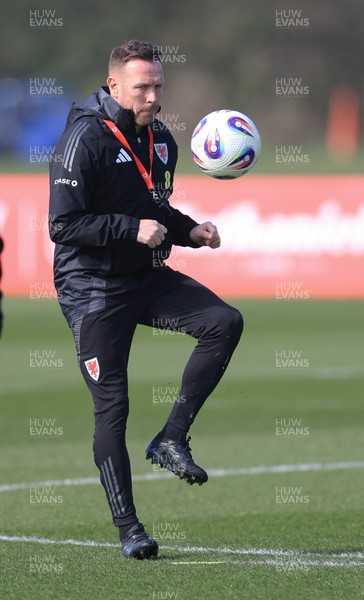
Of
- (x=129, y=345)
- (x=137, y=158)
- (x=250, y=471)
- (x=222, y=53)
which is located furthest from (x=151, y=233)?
(x=222, y=53)

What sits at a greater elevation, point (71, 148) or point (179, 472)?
point (71, 148)

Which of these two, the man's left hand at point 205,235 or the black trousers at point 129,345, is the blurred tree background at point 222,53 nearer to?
the man's left hand at point 205,235

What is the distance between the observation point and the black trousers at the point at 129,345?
274 inches

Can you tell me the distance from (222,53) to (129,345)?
154 feet

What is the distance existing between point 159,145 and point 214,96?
44887 mm

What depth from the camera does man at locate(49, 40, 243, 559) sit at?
6.82 metres

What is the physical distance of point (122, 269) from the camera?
278 inches

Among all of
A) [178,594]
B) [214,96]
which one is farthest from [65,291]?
[214,96]

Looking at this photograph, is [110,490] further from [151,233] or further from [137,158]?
[137,158]

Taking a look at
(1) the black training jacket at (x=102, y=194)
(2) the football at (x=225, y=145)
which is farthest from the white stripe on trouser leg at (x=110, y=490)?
(2) the football at (x=225, y=145)

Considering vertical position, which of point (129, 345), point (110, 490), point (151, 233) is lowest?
point (110, 490)

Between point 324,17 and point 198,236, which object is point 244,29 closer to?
point 324,17

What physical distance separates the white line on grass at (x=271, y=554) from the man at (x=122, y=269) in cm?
49

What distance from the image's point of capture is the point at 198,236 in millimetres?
7441
